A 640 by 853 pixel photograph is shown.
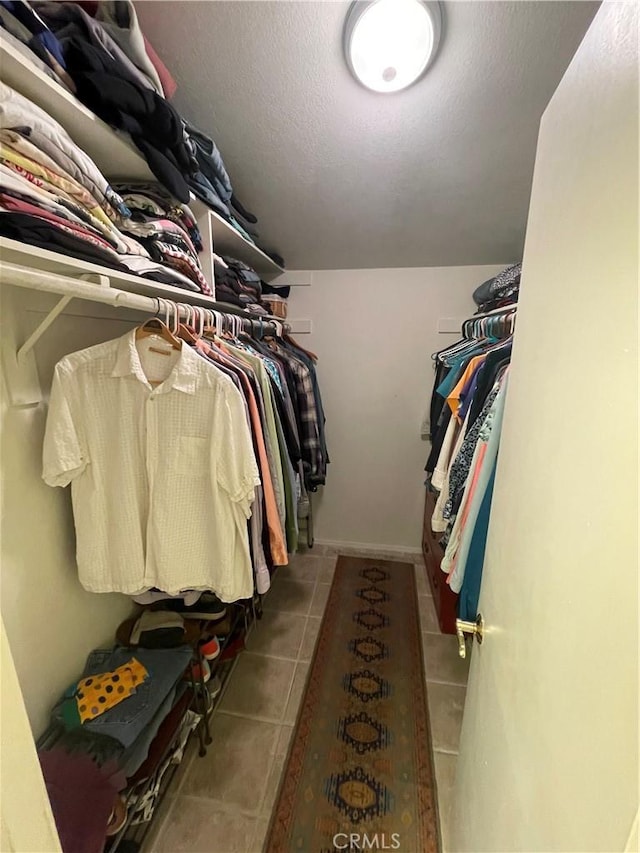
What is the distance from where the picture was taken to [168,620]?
1332 millimetres

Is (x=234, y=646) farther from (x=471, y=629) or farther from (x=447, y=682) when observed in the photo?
(x=471, y=629)

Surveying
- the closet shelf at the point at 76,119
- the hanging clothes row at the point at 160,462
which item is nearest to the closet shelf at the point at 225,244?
the closet shelf at the point at 76,119

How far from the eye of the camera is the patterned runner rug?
110cm

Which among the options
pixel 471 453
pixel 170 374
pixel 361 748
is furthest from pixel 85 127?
pixel 361 748

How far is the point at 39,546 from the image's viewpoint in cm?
99

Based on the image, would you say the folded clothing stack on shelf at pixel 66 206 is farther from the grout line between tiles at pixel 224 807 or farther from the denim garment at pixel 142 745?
the grout line between tiles at pixel 224 807

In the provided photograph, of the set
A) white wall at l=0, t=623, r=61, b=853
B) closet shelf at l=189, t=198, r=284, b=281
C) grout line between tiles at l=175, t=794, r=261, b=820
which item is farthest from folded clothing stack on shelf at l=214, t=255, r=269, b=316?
grout line between tiles at l=175, t=794, r=261, b=820

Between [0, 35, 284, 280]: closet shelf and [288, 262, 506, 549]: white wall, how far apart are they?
1111 millimetres

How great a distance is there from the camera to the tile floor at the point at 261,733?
1.11 metres

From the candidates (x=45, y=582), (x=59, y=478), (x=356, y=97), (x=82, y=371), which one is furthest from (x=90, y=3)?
(x=45, y=582)

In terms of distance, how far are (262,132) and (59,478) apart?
1.33 metres

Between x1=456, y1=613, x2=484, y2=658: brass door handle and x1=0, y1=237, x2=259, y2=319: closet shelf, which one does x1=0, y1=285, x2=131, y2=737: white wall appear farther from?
x1=456, y1=613, x2=484, y2=658: brass door handle

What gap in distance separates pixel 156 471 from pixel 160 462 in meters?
0.03

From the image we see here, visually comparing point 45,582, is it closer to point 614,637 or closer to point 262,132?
point 614,637
